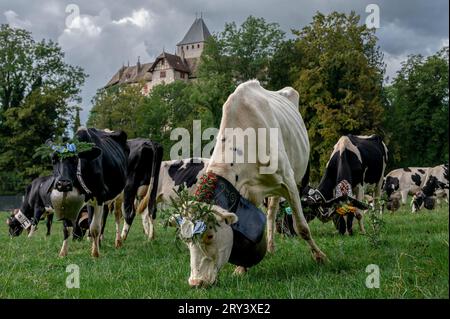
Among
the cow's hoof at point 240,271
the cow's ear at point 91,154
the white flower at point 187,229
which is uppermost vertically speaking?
the cow's ear at point 91,154

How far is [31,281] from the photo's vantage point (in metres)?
6.27

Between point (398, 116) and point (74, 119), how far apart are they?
27.7 metres

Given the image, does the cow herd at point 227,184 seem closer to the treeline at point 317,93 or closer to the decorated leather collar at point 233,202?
the decorated leather collar at point 233,202

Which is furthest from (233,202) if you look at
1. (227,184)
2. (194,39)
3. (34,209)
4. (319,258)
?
(194,39)

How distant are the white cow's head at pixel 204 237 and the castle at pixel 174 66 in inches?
3513

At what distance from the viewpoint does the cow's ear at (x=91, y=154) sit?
8.79 metres

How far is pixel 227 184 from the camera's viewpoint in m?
5.54

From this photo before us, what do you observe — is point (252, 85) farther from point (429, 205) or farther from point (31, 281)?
point (429, 205)

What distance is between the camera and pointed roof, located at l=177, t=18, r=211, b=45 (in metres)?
122

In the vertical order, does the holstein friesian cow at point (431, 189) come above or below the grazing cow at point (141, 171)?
below

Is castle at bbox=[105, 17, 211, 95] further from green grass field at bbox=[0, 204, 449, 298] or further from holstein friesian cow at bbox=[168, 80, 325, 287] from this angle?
holstein friesian cow at bbox=[168, 80, 325, 287]

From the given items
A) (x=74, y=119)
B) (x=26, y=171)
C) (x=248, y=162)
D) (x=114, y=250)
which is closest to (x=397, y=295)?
(x=248, y=162)

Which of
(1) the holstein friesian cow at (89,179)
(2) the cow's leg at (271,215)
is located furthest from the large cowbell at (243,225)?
(1) the holstein friesian cow at (89,179)

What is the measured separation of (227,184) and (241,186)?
46 centimetres
